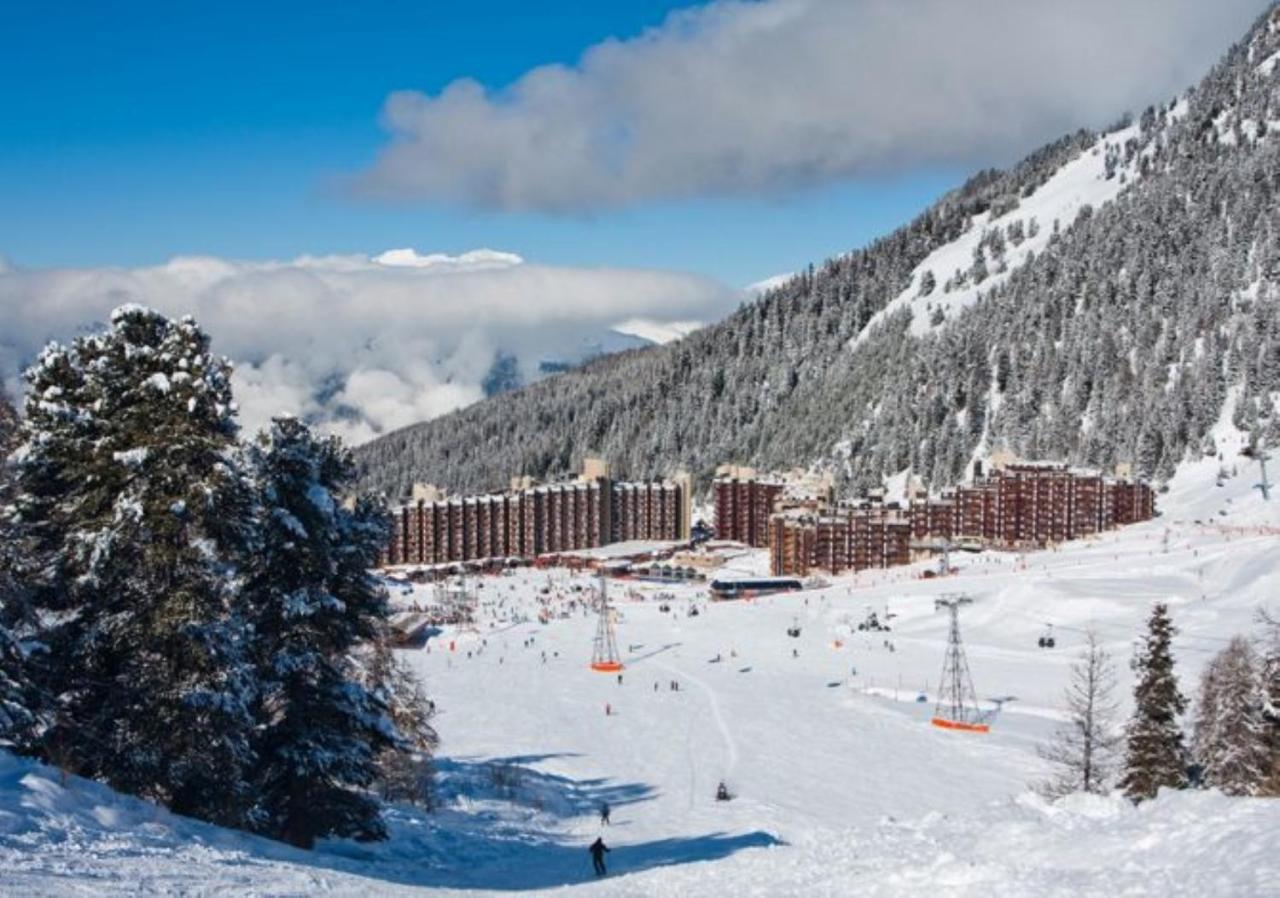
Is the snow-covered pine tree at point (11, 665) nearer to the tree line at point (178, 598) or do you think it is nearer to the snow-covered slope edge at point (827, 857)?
the tree line at point (178, 598)

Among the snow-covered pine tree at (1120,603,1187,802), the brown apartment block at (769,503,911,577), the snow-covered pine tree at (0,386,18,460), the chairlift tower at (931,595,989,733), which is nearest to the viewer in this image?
the snow-covered pine tree at (0,386,18,460)

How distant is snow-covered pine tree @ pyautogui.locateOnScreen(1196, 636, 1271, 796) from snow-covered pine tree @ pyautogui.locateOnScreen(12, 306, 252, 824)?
26119mm

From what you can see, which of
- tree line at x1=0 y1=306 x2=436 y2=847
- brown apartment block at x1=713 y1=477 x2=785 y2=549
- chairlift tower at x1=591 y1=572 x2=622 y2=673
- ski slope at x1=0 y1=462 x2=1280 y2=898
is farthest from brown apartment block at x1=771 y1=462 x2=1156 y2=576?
tree line at x1=0 y1=306 x2=436 y2=847

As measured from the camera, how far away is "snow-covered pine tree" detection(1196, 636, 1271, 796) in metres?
32.9

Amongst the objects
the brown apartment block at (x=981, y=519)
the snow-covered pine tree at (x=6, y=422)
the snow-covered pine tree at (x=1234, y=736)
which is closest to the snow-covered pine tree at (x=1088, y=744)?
the snow-covered pine tree at (x=1234, y=736)

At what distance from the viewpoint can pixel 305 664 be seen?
2394cm

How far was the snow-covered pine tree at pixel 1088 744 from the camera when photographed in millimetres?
34875

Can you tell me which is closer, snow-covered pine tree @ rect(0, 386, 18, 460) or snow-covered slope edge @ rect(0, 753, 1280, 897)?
snow-covered slope edge @ rect(0, 753, 1280, 897)

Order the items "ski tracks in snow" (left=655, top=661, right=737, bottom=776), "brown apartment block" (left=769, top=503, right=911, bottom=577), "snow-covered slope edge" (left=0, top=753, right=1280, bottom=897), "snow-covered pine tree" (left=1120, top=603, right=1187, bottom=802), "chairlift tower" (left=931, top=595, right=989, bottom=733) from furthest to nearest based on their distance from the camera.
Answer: "brown apartment block" (left=769, top=503, right=911, bottom=577) < "chairlift tower" (left=931, top=595, right=989, bottom=733) < "ski tracks in snow" (left=655, top=661, right=737, bottom=776) < "snow-covered pine tree" (left=1120, top=603, right=1187, bottom=802) < "snow-covered slope edge" (left=0, top=753, right=1280, bottom=897)

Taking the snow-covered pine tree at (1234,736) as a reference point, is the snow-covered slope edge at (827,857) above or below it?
above

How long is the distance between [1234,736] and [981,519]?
104 m

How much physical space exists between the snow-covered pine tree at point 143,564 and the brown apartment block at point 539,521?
491 ft

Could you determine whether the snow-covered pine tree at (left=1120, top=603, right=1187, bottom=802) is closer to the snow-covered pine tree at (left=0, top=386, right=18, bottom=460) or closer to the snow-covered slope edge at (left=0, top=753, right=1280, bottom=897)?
the snow-covered slope edge at (left=0, top=753, right=1280, bottom=897)

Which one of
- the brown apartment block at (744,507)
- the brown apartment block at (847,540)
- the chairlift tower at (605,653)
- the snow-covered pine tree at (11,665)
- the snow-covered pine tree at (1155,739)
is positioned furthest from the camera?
the brown apartment block at (744,507)
